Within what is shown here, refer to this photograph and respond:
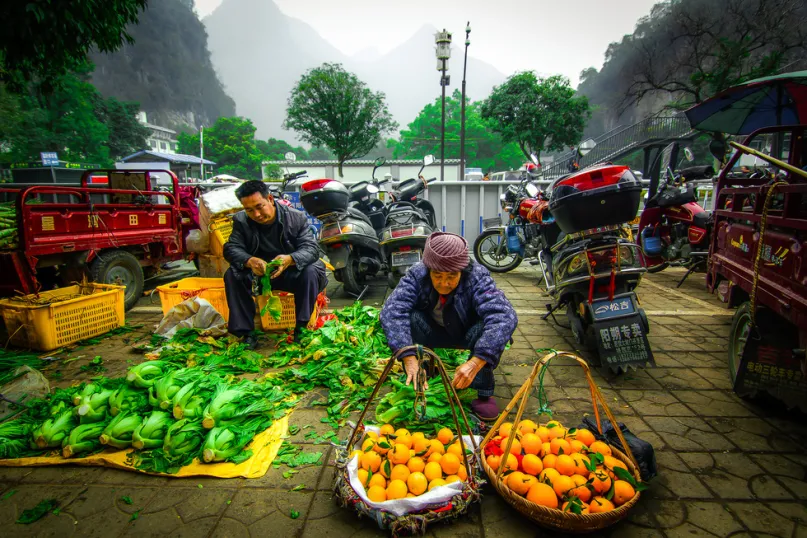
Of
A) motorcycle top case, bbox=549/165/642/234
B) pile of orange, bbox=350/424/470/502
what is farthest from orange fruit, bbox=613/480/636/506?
motorcycle top case, bbox=549/165/642/234

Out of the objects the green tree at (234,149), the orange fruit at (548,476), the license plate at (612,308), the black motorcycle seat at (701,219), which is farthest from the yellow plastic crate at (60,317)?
the green tree at (234,149)

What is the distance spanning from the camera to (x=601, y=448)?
6.61 feet

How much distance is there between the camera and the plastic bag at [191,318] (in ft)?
14.0

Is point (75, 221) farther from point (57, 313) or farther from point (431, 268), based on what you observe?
point (431, 268)

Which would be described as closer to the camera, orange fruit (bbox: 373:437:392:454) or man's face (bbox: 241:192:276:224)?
orange fruit (bbox: 373:437:392:454)

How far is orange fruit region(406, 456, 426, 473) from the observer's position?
1.91m

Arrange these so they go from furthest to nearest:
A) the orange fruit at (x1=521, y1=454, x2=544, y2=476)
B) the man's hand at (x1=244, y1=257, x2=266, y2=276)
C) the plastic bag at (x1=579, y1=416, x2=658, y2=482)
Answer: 1. the man's hand at (x1=244, y1=257, x2=266, y2=276)
2. the plastic bag at (x1=579, y1=416, x2=658, y2=482)
3. the orange fruit at (x1=521, y1=454, x2=544, y2=476)

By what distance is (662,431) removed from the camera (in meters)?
2.58

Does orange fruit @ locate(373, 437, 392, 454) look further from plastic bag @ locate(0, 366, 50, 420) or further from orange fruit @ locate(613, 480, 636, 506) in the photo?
plastic bag @ locate(0, 366, 50, 420)

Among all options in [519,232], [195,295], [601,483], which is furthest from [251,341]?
[519,232]

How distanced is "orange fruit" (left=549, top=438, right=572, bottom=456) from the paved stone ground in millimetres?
356

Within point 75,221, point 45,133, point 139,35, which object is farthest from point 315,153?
point 75,221

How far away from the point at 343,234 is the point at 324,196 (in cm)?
63

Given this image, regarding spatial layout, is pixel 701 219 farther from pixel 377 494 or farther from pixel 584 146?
pixel 377 494
